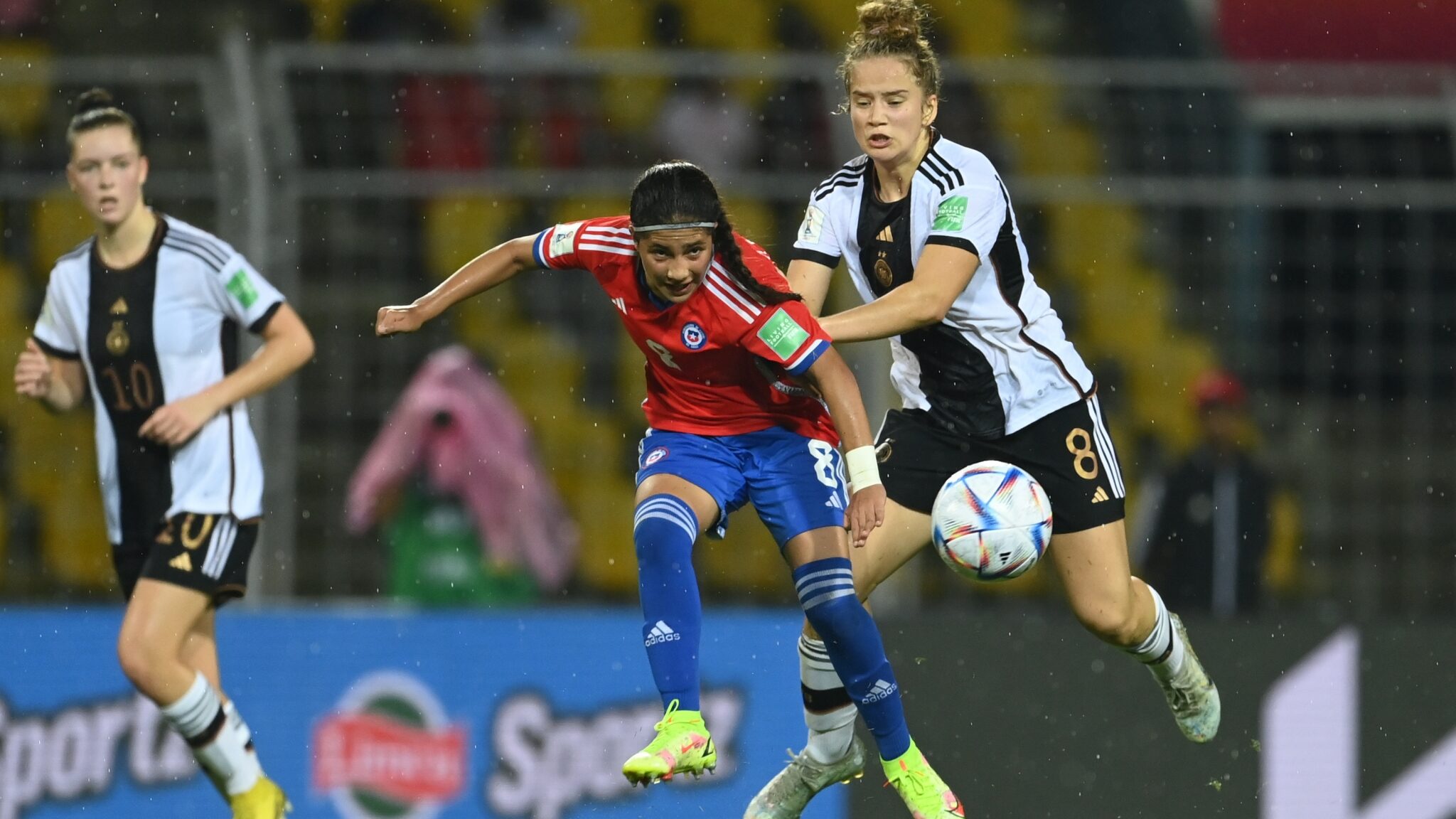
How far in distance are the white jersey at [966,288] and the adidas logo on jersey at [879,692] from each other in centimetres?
87

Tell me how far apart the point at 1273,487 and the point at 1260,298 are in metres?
0.88

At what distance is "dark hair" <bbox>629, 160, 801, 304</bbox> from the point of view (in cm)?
573

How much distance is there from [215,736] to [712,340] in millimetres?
2394

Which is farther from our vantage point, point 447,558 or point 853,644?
point 447,558

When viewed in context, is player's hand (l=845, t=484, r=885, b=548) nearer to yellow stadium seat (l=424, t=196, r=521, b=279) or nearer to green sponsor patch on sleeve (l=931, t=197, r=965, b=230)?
green sponsor patch on sleeve (l=931, t=197, r=965, b=230)

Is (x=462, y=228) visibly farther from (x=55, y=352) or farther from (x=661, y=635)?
(x=661, y=635)

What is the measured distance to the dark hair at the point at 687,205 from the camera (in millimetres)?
5734

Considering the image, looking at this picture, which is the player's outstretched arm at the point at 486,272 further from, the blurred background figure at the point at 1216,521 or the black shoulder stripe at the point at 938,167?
the blurred background figure at the point at 1216,521

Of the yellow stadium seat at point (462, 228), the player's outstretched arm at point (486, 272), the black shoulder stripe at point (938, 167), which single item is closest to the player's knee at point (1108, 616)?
the black shoulder stripe at point (938, 167)

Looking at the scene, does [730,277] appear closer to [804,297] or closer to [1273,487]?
[804,297]

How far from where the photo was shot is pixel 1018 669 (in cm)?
820

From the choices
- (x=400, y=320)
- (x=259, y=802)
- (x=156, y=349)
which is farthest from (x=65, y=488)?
(x=400, y=320)

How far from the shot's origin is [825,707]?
6570mm

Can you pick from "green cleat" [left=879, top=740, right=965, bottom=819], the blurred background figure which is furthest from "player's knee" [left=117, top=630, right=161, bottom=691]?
the blurred background figure
